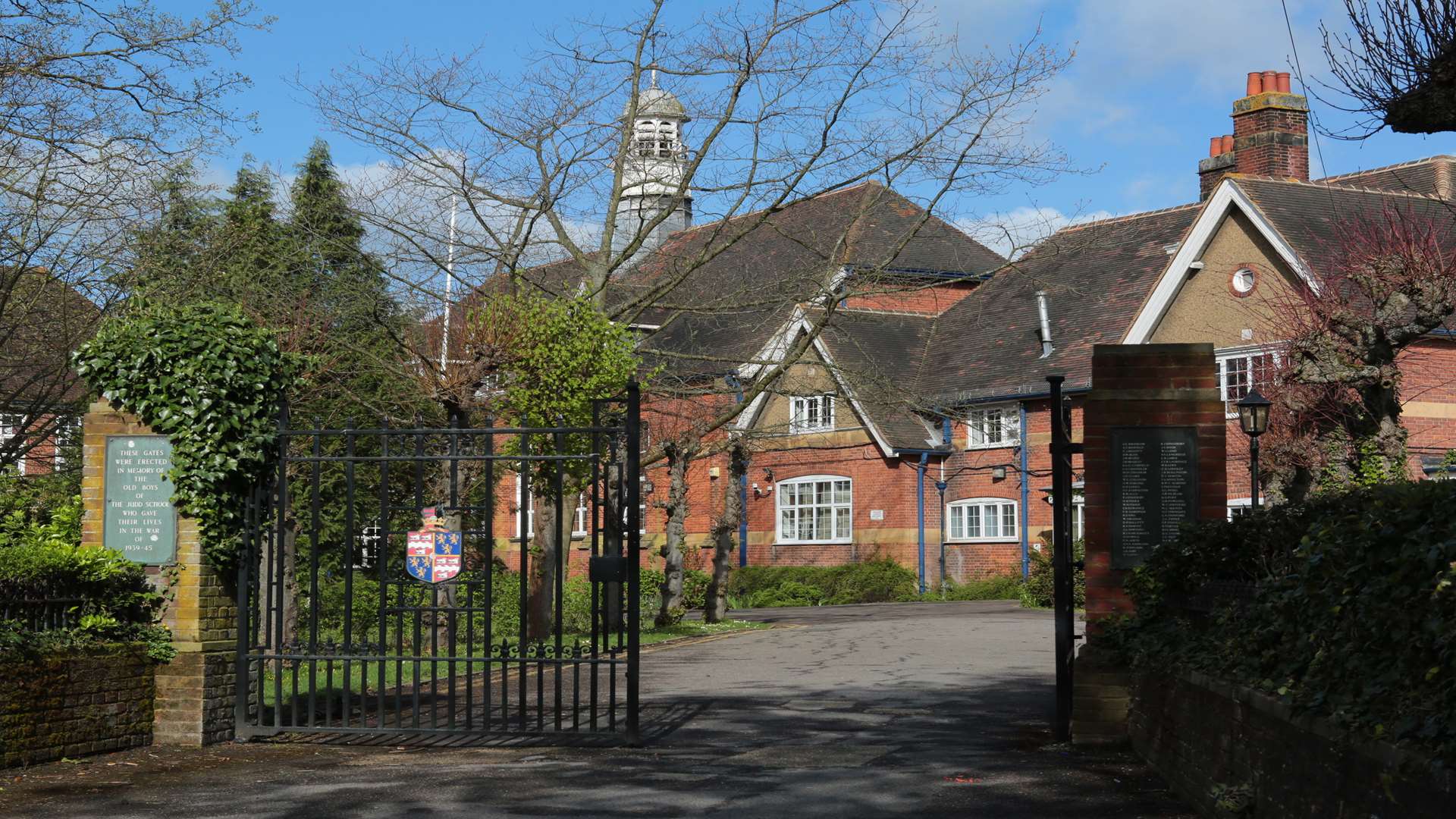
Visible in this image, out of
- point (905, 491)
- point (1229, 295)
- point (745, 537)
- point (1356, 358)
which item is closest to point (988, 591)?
point (905, 491)

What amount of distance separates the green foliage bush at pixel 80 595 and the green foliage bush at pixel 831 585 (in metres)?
27.3

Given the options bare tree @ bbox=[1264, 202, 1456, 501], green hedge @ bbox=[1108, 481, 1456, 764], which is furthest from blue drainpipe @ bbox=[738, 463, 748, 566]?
green hedge @ bbox=[1108, 481, 1456, 764]

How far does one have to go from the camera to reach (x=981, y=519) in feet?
121

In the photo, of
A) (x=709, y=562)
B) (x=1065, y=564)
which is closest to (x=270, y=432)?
(x=1065, y=564)

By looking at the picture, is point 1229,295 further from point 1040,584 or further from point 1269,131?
point 1040,584

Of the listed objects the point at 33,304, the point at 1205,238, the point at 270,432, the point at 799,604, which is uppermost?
the point at 1205,238

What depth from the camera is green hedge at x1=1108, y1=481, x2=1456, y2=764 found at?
472 cm

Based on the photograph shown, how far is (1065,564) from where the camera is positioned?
34.8 feet

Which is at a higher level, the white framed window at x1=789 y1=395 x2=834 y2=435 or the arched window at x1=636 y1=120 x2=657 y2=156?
the arched window at x1=636 y1=120 x2=657 y2=156

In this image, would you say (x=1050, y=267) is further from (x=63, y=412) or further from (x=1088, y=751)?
(x=1088, y=751)

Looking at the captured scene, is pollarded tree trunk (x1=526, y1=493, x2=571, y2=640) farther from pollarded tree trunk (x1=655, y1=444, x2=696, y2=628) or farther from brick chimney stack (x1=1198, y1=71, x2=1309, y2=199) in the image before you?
brick chimney stack (x1=1198, y1=71, x2=1309, y2=199)

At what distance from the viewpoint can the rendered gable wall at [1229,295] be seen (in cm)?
3111

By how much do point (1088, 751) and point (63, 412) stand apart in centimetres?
1337

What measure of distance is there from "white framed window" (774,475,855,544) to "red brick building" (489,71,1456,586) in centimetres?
5
